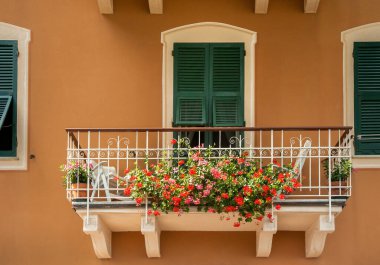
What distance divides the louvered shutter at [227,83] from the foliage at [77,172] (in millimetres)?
1901

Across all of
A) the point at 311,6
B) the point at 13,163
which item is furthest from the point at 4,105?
the point at 311,6

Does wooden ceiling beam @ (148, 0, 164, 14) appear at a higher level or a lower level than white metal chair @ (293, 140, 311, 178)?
higher

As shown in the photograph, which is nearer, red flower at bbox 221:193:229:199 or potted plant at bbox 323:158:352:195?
red flower at bbox 221:193:229:199

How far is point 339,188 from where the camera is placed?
11.6m

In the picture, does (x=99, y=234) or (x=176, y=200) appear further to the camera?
(x=99, y=234)

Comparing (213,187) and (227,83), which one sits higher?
(227,83)

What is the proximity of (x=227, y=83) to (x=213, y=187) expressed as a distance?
1.98 metres

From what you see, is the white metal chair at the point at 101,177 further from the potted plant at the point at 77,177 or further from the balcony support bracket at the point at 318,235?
the balcony support bracket at the point at 318,235

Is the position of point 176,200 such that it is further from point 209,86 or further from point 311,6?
point 311,6

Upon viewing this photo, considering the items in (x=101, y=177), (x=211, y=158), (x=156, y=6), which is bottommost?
(x=101, y=177)

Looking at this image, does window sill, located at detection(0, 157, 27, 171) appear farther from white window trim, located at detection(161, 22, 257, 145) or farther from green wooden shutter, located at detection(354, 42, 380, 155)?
green wooden shutter, located at detection(354, 42, 380, 155)

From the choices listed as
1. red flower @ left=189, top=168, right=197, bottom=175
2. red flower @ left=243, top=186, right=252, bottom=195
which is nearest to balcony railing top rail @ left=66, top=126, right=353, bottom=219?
red flower @ left=189, top=168, right=197, bottom=175

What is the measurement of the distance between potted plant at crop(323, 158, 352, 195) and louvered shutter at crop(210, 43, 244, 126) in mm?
1505

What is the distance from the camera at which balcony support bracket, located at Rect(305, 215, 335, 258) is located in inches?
459
